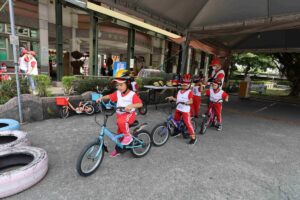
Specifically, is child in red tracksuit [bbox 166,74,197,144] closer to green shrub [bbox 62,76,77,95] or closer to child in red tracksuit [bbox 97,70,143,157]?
child in red tracksuit [bbox 97,70,143,157]

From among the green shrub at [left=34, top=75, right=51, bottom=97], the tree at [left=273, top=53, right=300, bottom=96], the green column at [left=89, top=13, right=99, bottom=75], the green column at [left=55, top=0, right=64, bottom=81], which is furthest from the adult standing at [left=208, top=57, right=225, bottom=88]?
the tree at [left=273, top=53, right=300, bottom=96]

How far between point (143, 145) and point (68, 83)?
3.98 m

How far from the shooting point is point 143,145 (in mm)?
3479

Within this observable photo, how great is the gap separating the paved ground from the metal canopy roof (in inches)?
139

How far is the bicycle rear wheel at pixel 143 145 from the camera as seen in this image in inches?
133

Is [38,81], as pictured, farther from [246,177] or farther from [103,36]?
[103,36]

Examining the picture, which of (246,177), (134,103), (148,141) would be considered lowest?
(246,177)

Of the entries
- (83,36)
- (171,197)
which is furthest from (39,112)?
(83,36)

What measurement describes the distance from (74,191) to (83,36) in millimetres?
11847

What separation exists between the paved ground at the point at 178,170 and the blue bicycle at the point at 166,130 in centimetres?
17

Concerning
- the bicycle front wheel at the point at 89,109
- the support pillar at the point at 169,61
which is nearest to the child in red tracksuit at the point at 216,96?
the bicycle front wheel at the point at 89,109

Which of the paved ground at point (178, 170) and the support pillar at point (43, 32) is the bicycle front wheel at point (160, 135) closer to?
the paved ground at point (178, 170)

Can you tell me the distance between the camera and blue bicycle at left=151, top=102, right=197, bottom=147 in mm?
3990

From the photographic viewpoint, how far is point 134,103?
309 centimetres
